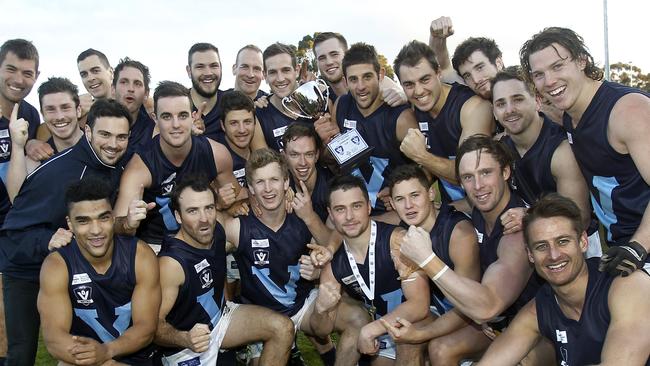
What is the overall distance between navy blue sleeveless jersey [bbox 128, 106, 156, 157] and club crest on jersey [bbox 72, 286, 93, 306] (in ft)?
5.95

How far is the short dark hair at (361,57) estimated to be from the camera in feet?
22.0

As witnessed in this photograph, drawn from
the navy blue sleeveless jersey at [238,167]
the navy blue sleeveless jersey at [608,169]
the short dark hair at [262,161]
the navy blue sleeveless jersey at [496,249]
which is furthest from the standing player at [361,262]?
the navy blue sleeveless jersey at [608,169]

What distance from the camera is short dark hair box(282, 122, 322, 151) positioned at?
21.8ft

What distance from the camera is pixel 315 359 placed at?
7.11m

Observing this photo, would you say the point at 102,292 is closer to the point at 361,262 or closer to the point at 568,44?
the point at 361,262

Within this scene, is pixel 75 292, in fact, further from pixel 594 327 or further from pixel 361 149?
pixel 594 327

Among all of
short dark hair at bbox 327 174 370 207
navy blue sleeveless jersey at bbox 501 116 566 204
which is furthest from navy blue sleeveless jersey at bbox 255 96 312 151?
navy blue sleeveless jersey at bbox 501 116 566 204

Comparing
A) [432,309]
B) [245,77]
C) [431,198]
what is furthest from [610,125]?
[245,77]

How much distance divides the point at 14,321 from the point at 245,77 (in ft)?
12.4

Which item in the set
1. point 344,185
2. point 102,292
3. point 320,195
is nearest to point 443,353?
point 344,185

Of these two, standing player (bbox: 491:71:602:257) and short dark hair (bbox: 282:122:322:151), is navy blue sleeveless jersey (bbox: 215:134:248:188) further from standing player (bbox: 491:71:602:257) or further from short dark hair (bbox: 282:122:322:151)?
standing player (bbox: 491:71:602:257)

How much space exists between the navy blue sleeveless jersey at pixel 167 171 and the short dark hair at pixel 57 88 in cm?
92

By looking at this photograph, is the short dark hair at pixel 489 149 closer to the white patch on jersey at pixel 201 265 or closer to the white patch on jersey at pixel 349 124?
the white patch on jersey at pixel 349 124

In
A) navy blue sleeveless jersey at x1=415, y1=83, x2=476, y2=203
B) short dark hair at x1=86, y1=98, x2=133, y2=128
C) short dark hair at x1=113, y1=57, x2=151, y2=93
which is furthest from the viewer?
short dark hair at x1=113, y1=57, x2=151, y2=93
